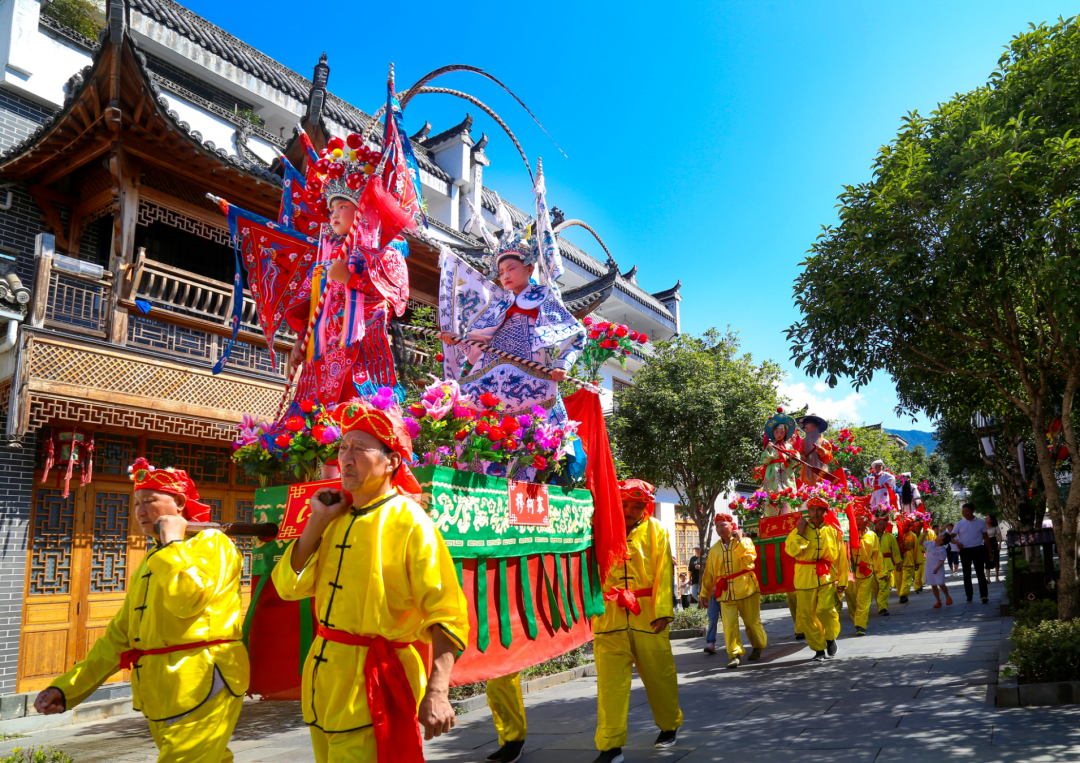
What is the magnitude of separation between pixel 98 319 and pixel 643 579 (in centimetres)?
663

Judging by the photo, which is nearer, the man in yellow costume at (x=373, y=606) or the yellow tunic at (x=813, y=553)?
the man in yellow costume at (x=373, y=606)

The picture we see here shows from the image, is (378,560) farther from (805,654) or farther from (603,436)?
(805,654)

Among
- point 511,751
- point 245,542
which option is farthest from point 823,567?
point 245,542

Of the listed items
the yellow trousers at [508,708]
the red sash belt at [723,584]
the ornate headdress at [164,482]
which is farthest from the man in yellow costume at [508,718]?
the red sash belt at [723,584]

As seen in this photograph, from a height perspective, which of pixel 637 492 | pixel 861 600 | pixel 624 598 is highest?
pixel 637 492

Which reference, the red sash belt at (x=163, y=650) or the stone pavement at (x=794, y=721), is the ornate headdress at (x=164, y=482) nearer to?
the red sash belt at (x=163, y=650)

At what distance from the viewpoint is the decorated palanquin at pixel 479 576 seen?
346cm

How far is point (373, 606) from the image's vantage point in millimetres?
2832

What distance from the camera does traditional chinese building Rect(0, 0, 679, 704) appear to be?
790cm

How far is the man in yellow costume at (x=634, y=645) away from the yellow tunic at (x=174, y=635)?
2558 mm

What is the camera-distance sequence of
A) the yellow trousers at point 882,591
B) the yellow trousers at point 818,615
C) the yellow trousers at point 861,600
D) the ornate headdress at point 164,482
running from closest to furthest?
the ornate headdress at point 164,482, the yellow trousers at point 818,615, the yellow trousers at point 861,600, the yellow trousers at point 882,591

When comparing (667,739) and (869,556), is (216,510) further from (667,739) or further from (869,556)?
(869,556)

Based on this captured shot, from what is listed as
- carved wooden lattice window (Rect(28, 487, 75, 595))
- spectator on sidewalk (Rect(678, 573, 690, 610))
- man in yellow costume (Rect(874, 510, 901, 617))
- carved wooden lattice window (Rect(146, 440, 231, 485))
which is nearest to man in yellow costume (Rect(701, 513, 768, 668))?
man in yellow costume (Rect(874, 510, 901, 617))

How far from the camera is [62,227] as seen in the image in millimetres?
9406
